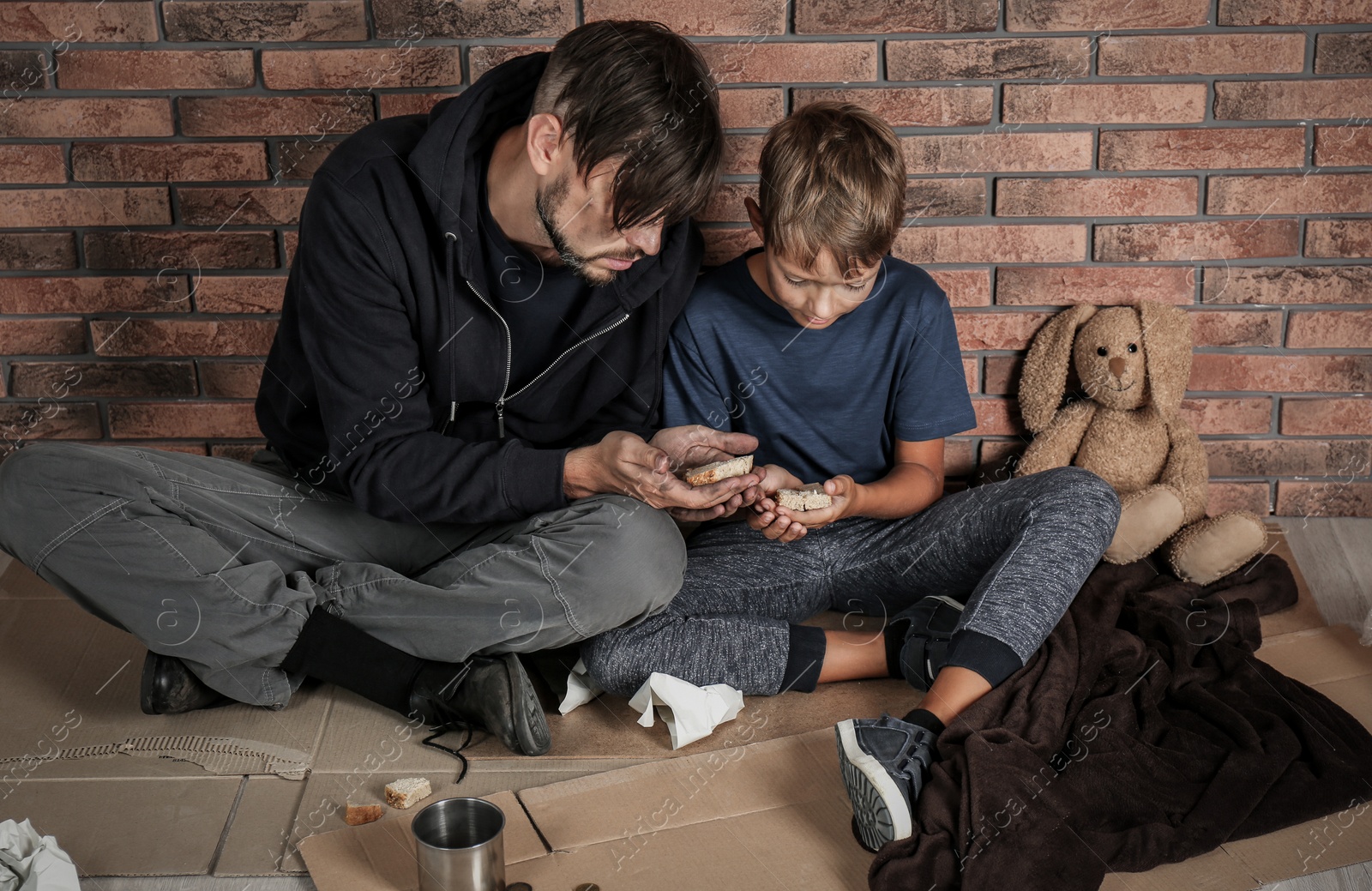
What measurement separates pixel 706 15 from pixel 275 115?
0.70m

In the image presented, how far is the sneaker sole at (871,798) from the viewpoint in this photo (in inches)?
48.1

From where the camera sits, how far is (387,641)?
5.01 ft

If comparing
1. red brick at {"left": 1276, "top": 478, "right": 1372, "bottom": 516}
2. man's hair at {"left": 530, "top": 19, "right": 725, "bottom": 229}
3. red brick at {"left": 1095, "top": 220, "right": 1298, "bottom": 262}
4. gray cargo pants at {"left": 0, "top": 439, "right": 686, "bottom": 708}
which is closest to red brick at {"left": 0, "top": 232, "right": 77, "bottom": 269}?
gray cargo pants at {"left": 0, "top": 439, "right": 686, "bottom": 708}

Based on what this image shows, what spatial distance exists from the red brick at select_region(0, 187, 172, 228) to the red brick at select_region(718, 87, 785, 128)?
93 centimetres

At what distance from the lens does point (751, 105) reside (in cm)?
184

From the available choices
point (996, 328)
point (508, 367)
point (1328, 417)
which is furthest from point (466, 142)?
point (1328, 417)

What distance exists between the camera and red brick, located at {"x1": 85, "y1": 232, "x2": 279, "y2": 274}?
1938mm

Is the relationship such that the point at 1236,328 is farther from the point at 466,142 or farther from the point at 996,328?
the point at 466,142

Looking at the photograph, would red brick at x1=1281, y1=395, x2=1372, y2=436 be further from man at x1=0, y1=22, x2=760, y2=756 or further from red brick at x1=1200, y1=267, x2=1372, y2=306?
man at x1=0, y1=22, x2=760, y2=756

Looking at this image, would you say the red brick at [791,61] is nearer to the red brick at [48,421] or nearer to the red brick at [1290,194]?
the red brick at [1290,194]

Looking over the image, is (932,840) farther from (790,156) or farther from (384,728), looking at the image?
(790,156)

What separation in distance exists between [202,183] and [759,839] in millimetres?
1382

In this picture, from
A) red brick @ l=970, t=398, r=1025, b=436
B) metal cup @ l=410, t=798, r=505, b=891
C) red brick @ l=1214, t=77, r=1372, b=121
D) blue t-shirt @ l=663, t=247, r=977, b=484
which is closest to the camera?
metal cup @ l=410, t=798, r=505, b=891

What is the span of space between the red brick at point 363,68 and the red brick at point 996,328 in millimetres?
925
